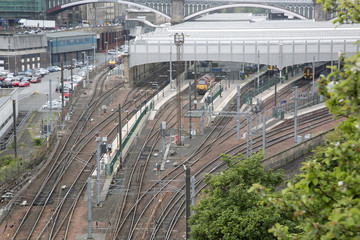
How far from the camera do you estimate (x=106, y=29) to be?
111438 millimetres

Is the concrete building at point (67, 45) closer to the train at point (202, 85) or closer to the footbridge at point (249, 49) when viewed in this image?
the footbridge at point (249, 49)

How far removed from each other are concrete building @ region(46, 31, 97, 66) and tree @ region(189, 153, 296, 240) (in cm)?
6606

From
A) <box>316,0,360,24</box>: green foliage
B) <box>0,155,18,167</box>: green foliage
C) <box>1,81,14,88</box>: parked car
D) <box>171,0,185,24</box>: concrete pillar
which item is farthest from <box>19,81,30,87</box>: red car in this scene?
<box>316,0,360,24</box>: green foliage

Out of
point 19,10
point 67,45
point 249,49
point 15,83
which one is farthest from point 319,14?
point 15,83

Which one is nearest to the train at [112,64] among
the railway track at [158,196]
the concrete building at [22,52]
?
the concrete building at [22,52]

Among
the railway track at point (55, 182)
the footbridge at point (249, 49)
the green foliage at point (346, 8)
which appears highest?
the green foliage at point (346, 8)

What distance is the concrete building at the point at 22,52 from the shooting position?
76312 mm

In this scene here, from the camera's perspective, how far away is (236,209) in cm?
1936

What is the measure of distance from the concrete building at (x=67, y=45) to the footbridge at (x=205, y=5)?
22186 mm

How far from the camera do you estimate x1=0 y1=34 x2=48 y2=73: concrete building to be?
250 ft

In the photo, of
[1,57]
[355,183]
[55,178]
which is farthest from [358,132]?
[1,57]

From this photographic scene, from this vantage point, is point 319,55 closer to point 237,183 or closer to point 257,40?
point 257,40

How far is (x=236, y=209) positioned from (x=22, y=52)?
6346 cm

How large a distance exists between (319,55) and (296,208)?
52.0 m
